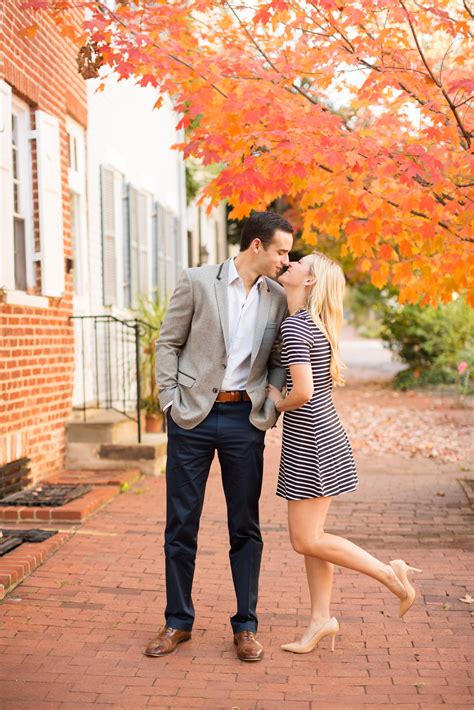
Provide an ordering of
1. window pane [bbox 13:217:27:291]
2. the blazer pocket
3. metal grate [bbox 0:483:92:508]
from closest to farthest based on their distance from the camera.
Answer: the blazer pocket → metal grate [bbox 0:483:92:508] → window pane [bbox 13:217:27:291]

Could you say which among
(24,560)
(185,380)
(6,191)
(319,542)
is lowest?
(24,560)

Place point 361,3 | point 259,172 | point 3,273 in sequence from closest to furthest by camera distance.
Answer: point 361,3 → point 259,172 → point 3,273

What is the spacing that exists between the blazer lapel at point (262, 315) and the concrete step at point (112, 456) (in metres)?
4.99

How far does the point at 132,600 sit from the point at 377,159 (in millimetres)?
3175

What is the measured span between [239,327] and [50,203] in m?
4.52

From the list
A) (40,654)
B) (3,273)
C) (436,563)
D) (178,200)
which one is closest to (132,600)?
(40,654)

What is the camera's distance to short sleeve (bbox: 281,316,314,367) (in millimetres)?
4297

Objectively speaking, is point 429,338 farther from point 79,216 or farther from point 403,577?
point 403,577

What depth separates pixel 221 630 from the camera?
489 cm

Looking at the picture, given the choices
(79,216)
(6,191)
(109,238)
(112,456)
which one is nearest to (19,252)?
(6,191)

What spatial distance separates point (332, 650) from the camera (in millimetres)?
4594

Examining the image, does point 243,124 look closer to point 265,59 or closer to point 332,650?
point 265,59

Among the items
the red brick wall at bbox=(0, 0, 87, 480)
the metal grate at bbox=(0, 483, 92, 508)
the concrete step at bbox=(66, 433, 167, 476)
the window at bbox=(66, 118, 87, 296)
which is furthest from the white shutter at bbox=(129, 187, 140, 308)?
the metal grate at bbox=(0, 483, 92, 508)

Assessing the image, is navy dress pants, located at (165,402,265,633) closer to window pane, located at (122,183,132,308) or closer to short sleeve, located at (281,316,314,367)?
short sleeve, located at (281,316,314,367)
